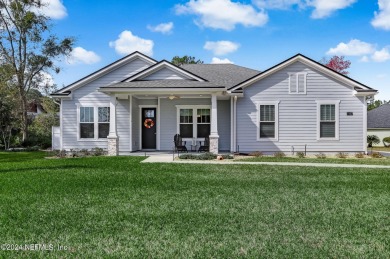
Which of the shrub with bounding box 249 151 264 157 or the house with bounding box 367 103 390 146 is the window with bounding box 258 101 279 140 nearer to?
the shrub with bounding box 249 151 264 157

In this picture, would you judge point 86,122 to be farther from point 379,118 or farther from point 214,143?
point 379,118

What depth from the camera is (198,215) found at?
5.42m

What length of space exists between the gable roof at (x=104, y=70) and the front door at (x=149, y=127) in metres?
2.69

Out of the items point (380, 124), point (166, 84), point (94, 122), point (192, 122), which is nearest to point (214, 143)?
point (192, 122)

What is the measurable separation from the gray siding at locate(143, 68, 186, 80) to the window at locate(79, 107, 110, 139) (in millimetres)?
3175

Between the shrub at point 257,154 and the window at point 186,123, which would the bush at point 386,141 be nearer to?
the shrub at point 257,154

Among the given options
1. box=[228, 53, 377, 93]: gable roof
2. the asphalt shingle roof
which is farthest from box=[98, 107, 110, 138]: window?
box=[228, 53, 377, 93]: gable roof

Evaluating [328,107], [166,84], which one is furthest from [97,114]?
[328,107]

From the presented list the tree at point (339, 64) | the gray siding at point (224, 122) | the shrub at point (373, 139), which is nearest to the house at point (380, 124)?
the shrub at point (373, 139)

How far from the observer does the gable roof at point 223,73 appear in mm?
18905

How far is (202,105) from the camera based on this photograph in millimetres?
17984

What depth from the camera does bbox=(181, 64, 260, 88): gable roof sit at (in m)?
18.9

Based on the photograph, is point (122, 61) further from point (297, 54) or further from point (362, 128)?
point (362, 128)

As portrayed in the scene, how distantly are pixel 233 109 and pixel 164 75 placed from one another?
389 centimetres
